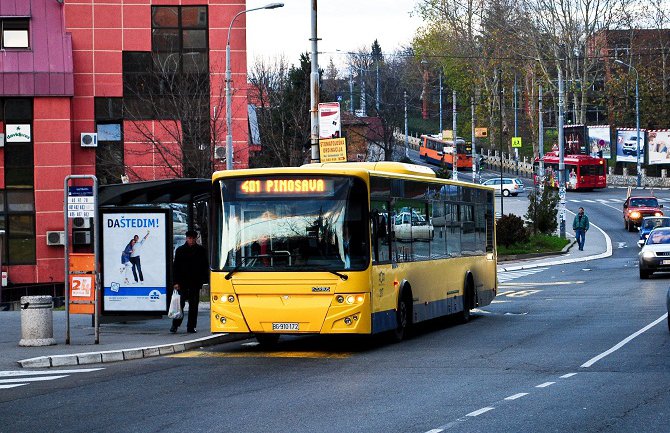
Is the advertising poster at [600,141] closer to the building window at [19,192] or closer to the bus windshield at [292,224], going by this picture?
the building window at [19,192]

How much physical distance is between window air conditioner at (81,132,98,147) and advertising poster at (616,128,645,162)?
2644 inches

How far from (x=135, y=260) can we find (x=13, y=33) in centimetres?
2744

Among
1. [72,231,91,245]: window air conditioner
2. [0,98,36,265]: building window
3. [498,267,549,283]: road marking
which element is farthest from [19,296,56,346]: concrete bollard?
[0,98,36,265]: building window

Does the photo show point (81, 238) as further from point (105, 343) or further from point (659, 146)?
point (659, 146)

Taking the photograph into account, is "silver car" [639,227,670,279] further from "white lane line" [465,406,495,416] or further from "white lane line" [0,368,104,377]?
"white lane line" [465,406,495,416]

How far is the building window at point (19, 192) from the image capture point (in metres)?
48.6

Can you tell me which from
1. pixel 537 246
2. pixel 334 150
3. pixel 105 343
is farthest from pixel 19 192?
pixel 105 343

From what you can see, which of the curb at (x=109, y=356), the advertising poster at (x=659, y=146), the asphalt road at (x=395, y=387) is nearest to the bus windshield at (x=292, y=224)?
the asphalt road at (x=395, y=387)

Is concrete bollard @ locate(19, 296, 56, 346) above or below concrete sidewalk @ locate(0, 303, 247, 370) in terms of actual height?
above

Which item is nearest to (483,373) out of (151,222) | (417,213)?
(417,213)

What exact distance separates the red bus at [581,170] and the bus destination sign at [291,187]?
78965mm

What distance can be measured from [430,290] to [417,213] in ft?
4.85

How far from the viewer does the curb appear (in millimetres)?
18297

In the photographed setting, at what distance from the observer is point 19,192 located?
49094 mm
